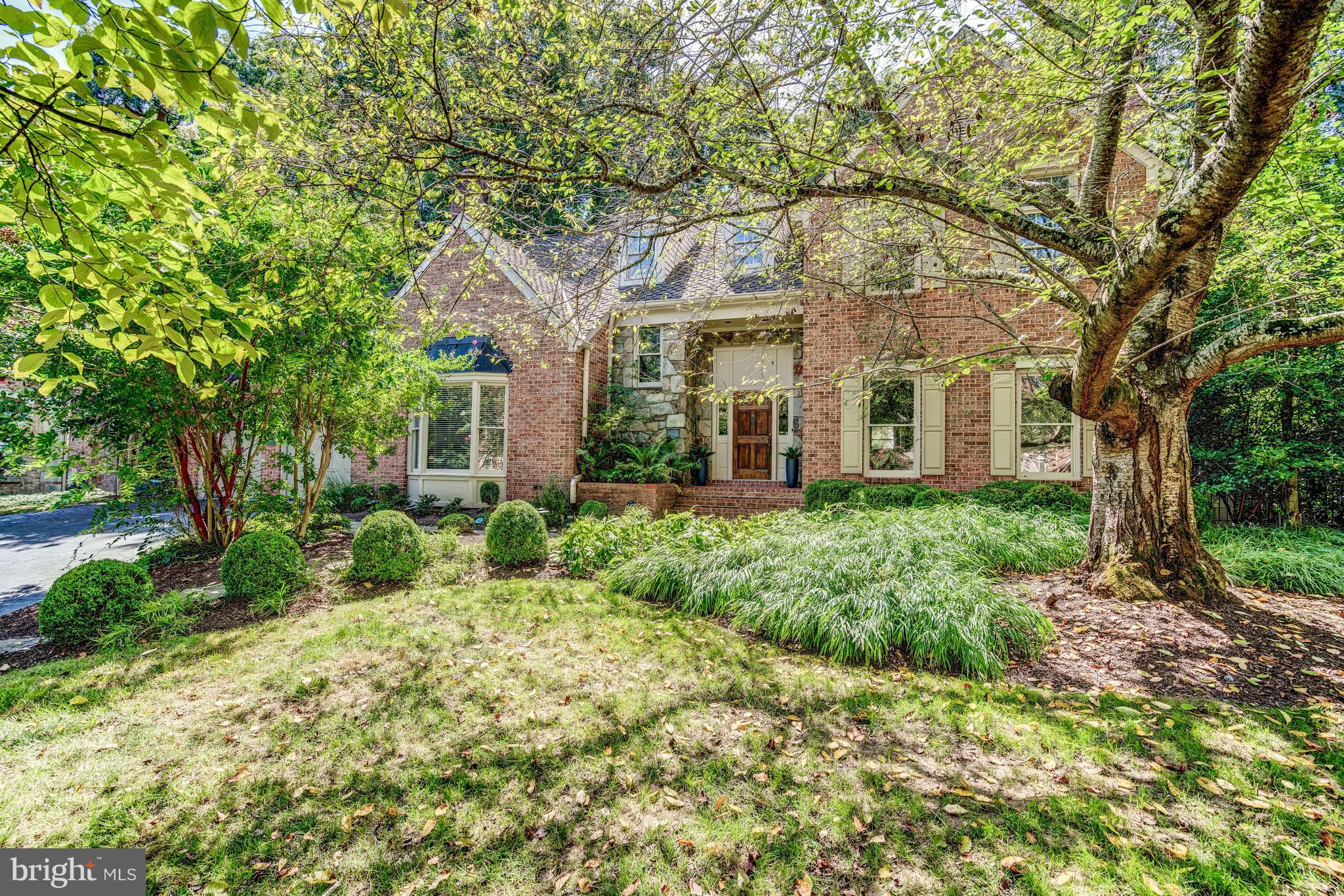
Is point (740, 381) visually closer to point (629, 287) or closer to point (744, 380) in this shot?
point (744, 380)

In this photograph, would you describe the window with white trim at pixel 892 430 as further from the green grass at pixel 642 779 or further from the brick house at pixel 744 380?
the green grass at pixel 642 779

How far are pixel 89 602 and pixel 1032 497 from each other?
420 inches

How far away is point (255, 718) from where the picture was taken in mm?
3100

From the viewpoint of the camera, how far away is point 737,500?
1052cm

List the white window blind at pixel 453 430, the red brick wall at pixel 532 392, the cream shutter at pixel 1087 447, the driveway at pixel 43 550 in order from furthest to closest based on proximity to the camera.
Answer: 1. the white window blind at pixel 453 430
2. the red brick wall at pixel 532 392
3. the cream shutter at pixel 1087 447
4. the driveway at pixel 43 550

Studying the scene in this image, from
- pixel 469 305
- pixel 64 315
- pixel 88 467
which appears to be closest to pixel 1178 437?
pixel 64 315

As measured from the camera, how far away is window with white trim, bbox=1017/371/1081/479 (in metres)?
9.33

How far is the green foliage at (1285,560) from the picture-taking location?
5.34 metres

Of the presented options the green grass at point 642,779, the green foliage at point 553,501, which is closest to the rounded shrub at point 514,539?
the green grass at point 642,779

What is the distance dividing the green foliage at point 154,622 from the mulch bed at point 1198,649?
20.6ft

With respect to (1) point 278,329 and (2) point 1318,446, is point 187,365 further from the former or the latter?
(2) point 1318,446

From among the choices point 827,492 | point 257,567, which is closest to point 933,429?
point 827,492

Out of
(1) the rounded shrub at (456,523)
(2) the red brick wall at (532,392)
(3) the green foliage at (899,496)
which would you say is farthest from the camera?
(2) the red brick wall at (532,392)

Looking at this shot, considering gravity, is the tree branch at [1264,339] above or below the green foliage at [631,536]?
above
